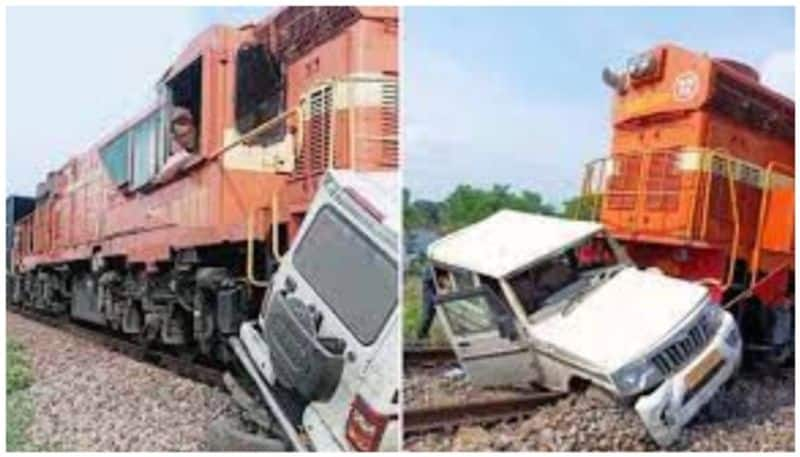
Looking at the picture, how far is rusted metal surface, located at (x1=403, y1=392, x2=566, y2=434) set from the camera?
3.84 metres

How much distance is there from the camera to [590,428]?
398 cm

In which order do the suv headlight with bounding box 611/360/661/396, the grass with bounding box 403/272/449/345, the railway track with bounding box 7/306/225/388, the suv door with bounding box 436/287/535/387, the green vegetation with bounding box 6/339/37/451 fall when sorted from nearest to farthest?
the green vegetation with bounding box 6/339/37/451 → the grass with bounding box 403/272/449/345 → the suv headlight with bounding box 611/360/661/396 → the suv door with bounding box 436/287/535/387 → the railway track with bounding box 7/306/225/388

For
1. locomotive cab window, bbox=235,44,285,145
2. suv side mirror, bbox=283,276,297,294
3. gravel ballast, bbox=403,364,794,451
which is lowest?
gravel ballast, bbox=403,364,794,451

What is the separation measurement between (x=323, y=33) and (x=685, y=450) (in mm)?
1985

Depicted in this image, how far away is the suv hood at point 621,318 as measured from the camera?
163 inches

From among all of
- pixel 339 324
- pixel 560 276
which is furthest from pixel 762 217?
pixel 339 324

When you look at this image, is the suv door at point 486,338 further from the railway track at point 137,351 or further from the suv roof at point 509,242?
the railway track at point 137,351

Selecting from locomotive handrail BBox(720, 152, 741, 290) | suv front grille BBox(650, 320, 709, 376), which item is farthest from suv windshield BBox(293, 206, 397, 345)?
locomotive handrail BBox(720, 152, 741, 290)


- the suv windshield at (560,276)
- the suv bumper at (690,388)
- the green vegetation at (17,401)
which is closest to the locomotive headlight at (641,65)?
the suv windshield at (560,276)

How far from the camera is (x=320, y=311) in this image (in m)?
3.71

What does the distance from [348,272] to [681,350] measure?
54.3 inches

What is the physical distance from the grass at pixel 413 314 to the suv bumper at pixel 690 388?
810 mm

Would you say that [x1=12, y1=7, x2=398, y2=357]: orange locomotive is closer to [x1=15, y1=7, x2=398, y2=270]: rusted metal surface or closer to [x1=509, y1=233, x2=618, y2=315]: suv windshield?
[x1=15, y1=7, x2=398, y2=270]: rusted metal surface

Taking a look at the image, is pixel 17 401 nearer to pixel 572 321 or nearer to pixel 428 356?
pixel 428 356
